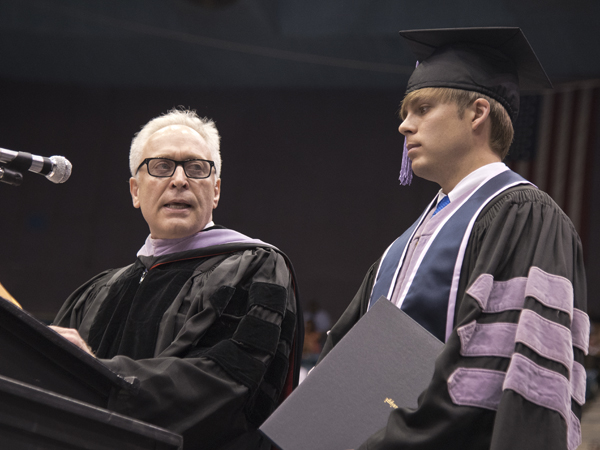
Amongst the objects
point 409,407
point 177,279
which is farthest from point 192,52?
point 409,407

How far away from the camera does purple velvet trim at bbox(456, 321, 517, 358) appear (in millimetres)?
1422

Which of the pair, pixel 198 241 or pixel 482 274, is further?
pixel 198 241

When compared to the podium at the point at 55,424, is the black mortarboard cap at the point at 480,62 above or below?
above

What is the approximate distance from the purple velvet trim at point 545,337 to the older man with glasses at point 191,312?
98 centimetres

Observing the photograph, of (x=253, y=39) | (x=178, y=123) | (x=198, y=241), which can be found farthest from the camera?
(x=253, y=39)

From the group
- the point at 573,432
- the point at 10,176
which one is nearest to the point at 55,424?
the point at 10,176

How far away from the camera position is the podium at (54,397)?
1118 mm

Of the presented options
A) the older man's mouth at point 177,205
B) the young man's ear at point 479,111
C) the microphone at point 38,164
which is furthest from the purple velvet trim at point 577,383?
the older man's mouth at point 177,205

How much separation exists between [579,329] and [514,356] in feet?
0.81

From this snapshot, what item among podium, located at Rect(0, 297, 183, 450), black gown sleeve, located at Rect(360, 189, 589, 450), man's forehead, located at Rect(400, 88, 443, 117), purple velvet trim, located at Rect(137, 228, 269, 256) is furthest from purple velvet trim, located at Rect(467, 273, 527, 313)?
purple velvet trim, located at Rect(137, 228, 269, 256)

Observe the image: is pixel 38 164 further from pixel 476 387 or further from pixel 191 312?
pixel 476 387

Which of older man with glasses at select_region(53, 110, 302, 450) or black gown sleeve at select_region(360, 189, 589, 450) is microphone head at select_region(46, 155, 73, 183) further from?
black gown sleeve at select_region(360, 189, 589, 450)

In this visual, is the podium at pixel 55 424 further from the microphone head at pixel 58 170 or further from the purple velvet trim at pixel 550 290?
the purple velvet trim at pixel 550 290

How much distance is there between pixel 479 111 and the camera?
70.3 inches
